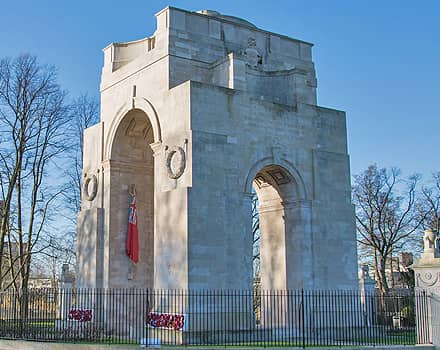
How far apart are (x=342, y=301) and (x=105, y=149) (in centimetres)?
1164

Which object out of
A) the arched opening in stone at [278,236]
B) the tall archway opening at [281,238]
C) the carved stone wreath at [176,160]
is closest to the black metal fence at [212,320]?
the tall archway opening at [281,238]

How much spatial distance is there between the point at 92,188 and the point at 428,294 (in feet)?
49.2

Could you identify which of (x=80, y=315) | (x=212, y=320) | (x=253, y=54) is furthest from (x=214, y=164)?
(x=80, y=315)

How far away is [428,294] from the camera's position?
17.8 meters

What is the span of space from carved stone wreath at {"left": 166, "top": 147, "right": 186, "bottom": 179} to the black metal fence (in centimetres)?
407

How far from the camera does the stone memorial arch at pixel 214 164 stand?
21469 millimetres

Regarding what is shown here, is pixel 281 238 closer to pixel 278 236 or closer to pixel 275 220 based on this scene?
pixel 278 236

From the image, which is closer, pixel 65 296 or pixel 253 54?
pixel 253 54

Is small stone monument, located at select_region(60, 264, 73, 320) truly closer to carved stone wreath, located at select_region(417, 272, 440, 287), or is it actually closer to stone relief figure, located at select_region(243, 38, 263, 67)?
stone relief figure, located at select_region(243, 38, 263, 67)

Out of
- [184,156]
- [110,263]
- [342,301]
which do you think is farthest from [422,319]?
[110,263]

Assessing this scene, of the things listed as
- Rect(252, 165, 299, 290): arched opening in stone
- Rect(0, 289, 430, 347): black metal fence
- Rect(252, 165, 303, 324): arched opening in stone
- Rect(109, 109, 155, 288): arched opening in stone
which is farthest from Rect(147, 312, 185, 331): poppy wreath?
Rect(252, 165, 299, 290): arched opening in stone

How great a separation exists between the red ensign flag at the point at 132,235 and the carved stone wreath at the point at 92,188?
1.80 m

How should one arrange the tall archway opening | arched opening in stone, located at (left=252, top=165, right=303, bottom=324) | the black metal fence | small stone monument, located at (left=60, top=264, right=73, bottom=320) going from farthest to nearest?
small stone monument, located at (left=60, top=264, right=73, bottom=320)
arched opening in stone, located at (left=252, top=165, right=303, bottom=324)
the tall archway opening
the black metal fence

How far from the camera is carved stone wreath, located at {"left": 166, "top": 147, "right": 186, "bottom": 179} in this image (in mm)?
21719
